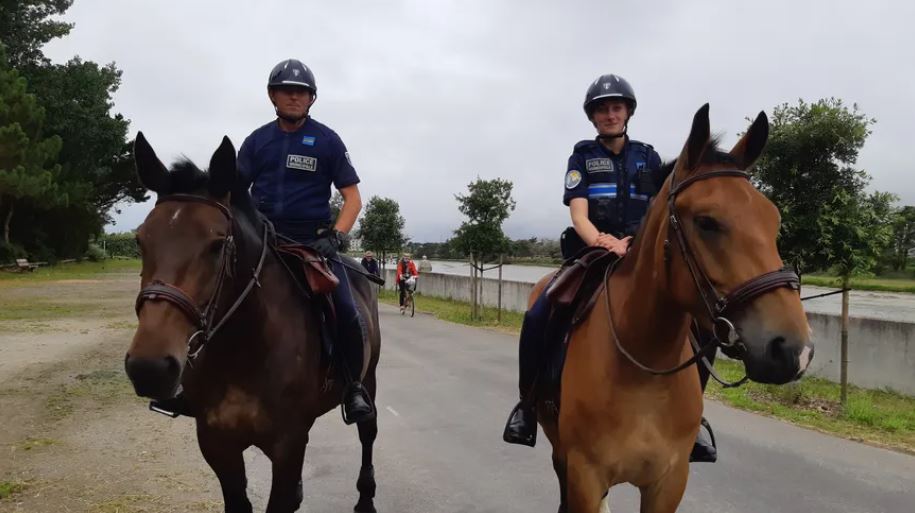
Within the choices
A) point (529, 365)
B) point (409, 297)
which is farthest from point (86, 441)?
point (409, 297)

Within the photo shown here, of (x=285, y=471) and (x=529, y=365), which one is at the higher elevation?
(x=529, y=365)

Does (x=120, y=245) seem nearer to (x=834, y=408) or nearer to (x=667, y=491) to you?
(x=834, y=408)

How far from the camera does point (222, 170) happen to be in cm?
275

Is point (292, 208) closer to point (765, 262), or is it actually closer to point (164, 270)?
point (164, 270)

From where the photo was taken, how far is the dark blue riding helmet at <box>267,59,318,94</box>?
13.0 ft

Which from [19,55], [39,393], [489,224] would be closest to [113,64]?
[19,55]

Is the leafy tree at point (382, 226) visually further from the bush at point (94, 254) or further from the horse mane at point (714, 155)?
the bush at point (94, 254)

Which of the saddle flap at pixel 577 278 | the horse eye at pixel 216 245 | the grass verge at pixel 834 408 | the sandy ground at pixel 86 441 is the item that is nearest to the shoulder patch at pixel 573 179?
the saddle flap at pixel 577 278

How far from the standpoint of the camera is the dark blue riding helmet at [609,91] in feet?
12.1

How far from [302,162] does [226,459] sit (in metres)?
1.93

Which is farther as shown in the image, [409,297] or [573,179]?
[409,297]

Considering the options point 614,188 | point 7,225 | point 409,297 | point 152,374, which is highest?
point 7,225

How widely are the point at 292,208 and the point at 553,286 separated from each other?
1851mm

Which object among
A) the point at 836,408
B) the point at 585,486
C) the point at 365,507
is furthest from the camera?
the point at 836,408
